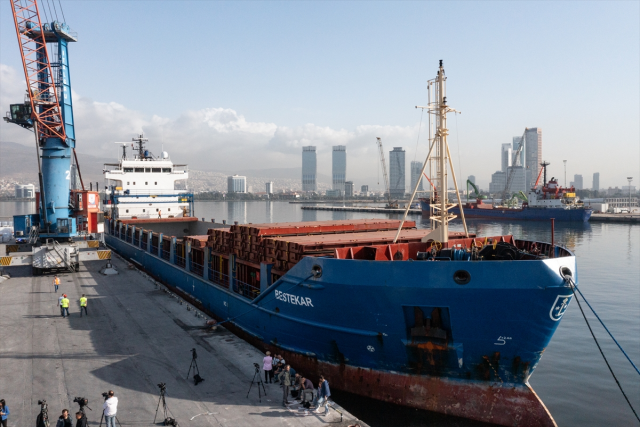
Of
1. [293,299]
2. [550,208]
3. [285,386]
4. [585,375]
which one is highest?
[550,208]

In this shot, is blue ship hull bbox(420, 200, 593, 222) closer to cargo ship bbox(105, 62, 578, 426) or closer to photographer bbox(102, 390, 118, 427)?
cargo ship bbox(105, 62, 578, 426)

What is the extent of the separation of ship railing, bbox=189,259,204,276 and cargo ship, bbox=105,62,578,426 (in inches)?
256

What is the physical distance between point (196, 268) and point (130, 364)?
8.72m

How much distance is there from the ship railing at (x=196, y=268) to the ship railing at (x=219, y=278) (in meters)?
1.44

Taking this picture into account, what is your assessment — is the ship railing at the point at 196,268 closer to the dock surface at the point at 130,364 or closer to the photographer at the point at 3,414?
the dock surface at the point at 130,364

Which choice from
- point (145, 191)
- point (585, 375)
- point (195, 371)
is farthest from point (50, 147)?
point (585, 375)

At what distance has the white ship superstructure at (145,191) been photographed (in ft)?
129

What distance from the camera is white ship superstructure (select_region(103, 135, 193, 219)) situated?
3941cm

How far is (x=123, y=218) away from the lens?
39.6m

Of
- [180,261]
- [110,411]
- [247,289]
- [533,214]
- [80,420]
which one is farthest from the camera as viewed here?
[533,214]

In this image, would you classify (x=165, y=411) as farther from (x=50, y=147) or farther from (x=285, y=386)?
(x=50, y=147)

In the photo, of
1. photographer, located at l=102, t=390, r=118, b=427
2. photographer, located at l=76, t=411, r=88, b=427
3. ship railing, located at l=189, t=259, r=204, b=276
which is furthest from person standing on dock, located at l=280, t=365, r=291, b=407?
ship railing, located at l=189, t=259, r=204, b=276

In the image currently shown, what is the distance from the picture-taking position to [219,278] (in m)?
19.1

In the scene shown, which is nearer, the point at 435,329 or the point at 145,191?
the point at 435,329
